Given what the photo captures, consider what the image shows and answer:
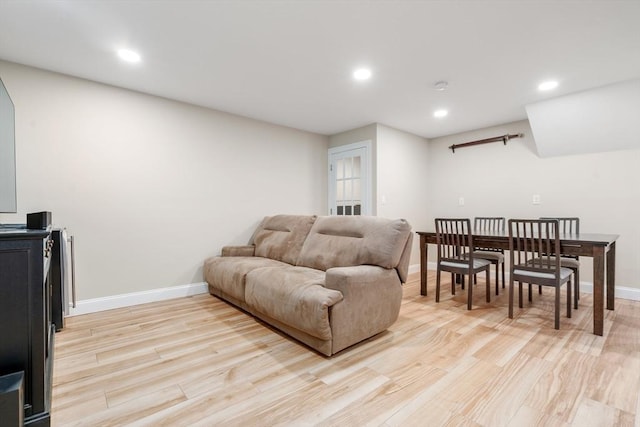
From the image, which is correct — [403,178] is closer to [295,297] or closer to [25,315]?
[295,297]

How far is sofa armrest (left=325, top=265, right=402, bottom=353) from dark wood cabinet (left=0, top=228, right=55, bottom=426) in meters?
1.48

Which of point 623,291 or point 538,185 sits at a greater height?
point 538,185

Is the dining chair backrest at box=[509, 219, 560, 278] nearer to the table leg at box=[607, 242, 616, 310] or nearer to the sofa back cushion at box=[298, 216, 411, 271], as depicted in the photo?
the table leg at box=[607, 242, 616, 310]

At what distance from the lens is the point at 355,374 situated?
1799 mm

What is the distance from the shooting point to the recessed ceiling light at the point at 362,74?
2.71m

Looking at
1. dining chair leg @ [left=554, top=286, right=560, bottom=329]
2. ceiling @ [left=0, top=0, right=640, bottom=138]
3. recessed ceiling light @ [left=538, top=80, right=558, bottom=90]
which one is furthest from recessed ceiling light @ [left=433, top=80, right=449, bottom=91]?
dining chair leg @ [left=554, top=286, right=560, bottom=329]

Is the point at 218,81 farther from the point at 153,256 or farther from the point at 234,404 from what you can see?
the point at 234,404

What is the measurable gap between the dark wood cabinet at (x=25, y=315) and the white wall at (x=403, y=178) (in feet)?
12.1

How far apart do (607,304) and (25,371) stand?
4.56 m

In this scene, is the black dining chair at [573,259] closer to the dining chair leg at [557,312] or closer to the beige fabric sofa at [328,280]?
the dining chair leg at [557,312]

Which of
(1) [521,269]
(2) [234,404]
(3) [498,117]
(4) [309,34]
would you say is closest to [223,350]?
(2) [234,404]

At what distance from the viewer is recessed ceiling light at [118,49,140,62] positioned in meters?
2.38

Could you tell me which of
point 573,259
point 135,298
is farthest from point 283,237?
point 573,259

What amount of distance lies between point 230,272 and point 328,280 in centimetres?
129
